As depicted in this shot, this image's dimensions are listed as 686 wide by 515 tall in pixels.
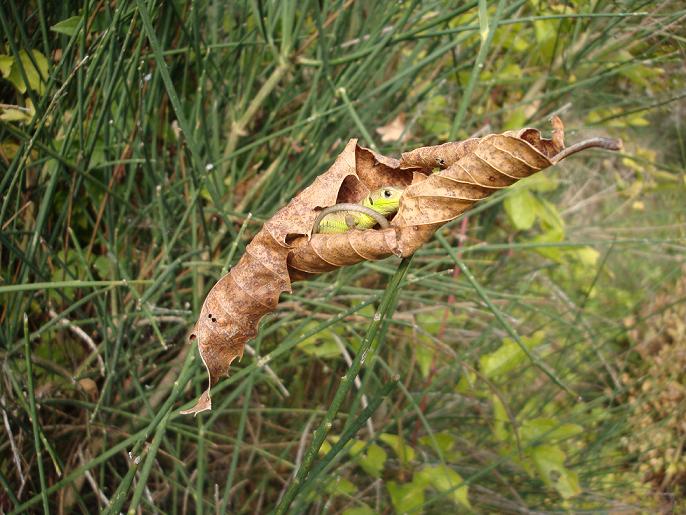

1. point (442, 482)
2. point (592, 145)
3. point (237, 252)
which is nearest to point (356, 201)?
point (592, 145)

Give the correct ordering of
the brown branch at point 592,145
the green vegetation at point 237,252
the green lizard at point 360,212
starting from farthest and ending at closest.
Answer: the green vegetation at point 237,252 < the green lizard at point 360,212 < the brown branch at point 592,145

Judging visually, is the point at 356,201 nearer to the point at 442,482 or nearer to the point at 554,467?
the point at 442,482

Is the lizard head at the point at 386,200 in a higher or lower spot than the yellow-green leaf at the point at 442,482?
higher

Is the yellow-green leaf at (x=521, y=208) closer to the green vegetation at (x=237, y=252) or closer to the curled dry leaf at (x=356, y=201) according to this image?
the green vegetation at (x=237, y=252)

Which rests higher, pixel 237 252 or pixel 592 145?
pixel 592 145

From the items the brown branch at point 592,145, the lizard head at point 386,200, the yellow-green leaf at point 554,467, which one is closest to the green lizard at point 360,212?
the lizard head at point 386,200

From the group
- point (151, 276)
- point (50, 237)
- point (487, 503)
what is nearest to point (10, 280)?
point (50, 237)
